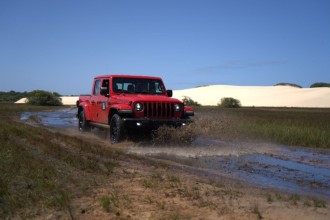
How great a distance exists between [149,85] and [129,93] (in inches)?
28.5

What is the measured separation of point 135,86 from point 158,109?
156cm

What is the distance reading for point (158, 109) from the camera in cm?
1091

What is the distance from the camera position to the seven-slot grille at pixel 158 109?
1077 centimetres

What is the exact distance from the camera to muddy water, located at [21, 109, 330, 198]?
6664 mm

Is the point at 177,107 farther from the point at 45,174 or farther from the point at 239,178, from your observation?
the point at 45,174

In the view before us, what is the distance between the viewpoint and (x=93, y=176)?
6.24 meters

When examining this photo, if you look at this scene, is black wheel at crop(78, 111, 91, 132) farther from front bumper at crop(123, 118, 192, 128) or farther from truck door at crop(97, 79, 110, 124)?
front bumper at crop(123, 118, 192, 128)

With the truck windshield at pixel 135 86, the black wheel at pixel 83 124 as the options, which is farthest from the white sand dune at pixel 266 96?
the truck windshield at pixel 135 86

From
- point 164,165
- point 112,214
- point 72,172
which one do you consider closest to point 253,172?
point 164,165

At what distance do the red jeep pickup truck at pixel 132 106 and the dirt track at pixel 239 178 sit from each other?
2.09 ft

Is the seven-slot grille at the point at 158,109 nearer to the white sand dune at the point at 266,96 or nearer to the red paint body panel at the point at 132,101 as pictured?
the red paint body panel at the point at 132,101

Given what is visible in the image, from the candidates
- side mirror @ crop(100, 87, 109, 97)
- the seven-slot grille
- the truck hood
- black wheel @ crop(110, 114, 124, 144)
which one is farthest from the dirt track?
side mirror @ crop(100, 87, 109, 97)

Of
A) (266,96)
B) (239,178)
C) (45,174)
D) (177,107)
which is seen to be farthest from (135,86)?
(266,96)

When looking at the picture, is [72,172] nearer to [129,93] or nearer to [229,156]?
[229,156]
